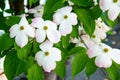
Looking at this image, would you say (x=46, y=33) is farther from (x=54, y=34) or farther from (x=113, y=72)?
(x=113, y=72)

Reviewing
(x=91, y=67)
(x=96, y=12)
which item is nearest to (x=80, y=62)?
(x=91, y=67)

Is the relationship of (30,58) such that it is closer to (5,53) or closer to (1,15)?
(5,53)

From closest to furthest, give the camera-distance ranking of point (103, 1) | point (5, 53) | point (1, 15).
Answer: point (103, 1), point (5, 53), point (1, 15)

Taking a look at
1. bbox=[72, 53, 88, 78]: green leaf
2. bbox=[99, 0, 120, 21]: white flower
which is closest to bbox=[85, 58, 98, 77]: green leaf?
bbox=[72, 53, 88, 78]: green leaf

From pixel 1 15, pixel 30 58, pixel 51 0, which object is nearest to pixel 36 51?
pixel 30 58

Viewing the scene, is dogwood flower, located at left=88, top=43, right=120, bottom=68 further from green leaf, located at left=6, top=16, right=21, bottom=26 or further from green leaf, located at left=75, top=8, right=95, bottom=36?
green leaf, located at left=6, top=16, right=21, bottom=26
